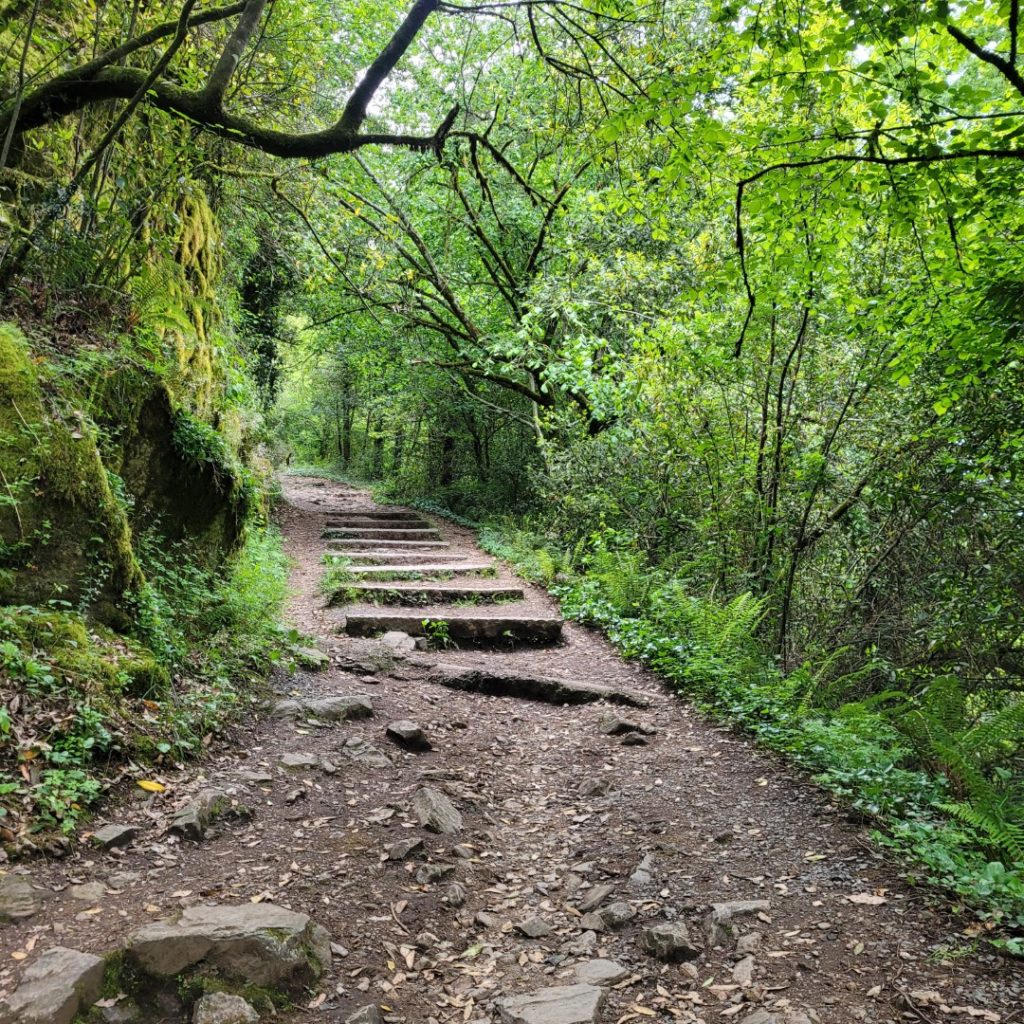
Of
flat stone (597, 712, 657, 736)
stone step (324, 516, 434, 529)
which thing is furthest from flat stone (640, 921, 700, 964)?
stone step (324, 516, 434, 529)

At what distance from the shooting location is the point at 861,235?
6.56 metres

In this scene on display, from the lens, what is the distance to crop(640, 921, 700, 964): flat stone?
9.62 feet

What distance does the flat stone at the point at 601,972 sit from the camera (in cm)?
282

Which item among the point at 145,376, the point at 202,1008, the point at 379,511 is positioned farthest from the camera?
the point at 379,511

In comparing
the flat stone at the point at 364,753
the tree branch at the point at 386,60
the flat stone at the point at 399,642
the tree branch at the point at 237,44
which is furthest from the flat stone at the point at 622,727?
the tree branch at the point at 237,44

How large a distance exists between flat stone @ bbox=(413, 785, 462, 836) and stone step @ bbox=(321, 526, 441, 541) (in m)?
8.53

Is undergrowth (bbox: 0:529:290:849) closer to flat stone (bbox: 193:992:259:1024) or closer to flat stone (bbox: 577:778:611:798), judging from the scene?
flat stone (bbox: 193:992:259:1024)

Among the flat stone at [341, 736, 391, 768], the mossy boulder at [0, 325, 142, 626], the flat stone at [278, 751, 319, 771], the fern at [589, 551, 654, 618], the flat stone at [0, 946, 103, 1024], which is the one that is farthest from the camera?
the fern at [589, 551, 654, 618]

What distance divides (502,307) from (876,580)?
→ 9.94 meters

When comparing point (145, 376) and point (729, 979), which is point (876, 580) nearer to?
point (729, 979)

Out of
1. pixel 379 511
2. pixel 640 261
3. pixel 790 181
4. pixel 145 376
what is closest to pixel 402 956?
pixel 145 376

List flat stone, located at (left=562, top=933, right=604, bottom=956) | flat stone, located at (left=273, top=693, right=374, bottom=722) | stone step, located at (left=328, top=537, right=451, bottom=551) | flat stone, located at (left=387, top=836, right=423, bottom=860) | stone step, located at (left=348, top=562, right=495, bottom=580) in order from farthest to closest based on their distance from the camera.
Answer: stone step, located at (left=328, top=537, right=451, bottom=551), stone step, located at (left=348, top=562, right=495, bottom=580), flat stone, located at (left=273, top=693, right=374, bottom=722), flat stone, located at (left=387, top=836, right=423, bottom=860), flat stone, located at (left=562, top=933, right=604, bottom=956)

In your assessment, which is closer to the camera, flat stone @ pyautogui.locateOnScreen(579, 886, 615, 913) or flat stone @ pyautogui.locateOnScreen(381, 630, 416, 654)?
flat stone @ pyautogui.locateOnScreen(579, 886, 615, 913)

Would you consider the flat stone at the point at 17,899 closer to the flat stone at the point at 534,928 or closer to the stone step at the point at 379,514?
the flat stone at the point at 534,928
